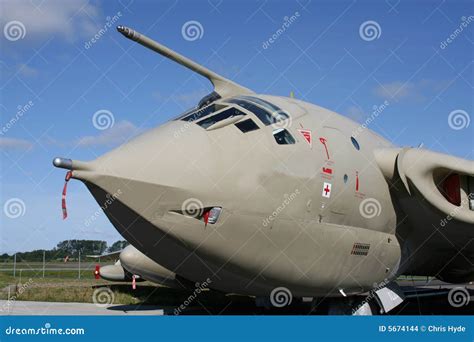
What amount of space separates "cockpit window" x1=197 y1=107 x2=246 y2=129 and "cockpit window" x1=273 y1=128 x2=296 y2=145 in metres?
0.63

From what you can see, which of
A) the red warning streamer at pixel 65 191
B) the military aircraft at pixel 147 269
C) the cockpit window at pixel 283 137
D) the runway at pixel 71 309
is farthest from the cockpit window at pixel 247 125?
the runway at pixel 71 309

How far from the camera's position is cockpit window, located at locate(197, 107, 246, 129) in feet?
28.7

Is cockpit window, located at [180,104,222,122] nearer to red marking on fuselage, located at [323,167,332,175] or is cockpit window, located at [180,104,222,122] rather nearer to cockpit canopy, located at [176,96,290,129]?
cockpit canopy, located at [176,96,290,129]

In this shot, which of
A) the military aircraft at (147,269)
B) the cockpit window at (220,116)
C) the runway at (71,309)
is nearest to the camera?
the cockpit window at (220,116)

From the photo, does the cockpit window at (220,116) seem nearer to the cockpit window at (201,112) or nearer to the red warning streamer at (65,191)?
the cockpit window at (201,112)

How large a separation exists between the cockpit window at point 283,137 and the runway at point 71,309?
6.67 metres

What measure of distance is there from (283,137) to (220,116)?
3.56ft

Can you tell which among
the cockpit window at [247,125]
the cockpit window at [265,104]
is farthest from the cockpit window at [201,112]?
the cockpit window at [265,104]

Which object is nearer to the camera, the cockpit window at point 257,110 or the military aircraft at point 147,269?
the cockpit window at point 257,110

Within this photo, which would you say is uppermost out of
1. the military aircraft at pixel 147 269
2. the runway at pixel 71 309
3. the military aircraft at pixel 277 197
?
the military aircraft at pixel 277 197

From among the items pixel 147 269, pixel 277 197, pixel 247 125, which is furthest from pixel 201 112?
pixel 147 269

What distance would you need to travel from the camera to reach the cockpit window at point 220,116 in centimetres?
875

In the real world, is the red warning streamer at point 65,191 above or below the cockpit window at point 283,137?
below

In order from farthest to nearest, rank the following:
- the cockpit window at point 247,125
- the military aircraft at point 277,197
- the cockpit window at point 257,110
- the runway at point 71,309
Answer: the runway at point 71,309 < the cockpit window at point 257,110 < the cockpit window at point 247,125 < the military aircraft at point 277,197
